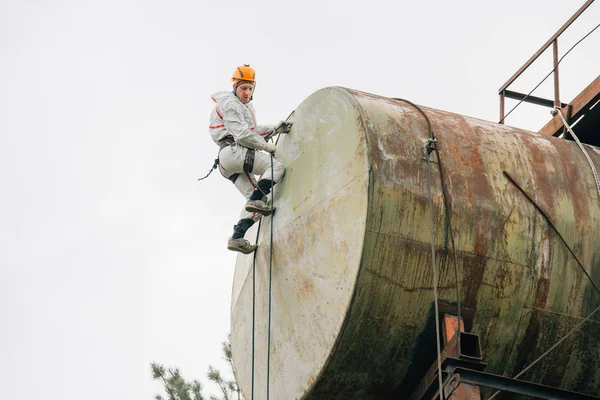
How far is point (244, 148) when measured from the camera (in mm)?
9086

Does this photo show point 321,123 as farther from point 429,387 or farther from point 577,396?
point 577,396

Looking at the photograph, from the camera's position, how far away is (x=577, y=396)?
303 inches

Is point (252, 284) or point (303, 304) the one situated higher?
point (252, 284)

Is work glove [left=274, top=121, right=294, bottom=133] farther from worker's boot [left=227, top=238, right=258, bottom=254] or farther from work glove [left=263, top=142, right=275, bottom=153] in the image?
worker's boot [left=227, top=238, right=258, bottom=254]

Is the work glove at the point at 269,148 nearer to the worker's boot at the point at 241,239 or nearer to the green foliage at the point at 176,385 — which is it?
the worker's boot at the point at 241,239

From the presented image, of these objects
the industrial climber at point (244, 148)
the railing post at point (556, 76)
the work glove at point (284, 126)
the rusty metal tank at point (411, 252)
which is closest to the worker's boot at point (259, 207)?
the industrial climber at point (244, 148)

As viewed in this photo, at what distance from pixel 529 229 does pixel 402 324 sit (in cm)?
141

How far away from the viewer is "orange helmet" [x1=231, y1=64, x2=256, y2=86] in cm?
925

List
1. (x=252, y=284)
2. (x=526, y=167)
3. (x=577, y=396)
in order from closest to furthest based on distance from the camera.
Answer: (x=577, y=396), (x=526, y=167), (x=252, y=284)

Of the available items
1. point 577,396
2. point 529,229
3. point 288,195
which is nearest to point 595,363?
point 577,396

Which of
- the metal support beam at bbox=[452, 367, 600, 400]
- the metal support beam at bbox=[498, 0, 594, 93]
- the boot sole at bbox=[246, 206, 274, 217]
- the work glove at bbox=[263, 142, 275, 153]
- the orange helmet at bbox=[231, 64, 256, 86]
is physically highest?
the metal support beam at bbox=[498, 0, 594, 93]

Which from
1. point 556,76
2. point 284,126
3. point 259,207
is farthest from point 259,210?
point 556,76

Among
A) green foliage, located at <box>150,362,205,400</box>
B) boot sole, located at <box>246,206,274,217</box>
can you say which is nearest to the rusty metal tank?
boot sole, located at <box>246,206,274,217</box>

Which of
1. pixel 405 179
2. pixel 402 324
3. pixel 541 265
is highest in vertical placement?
pixel 405 179
